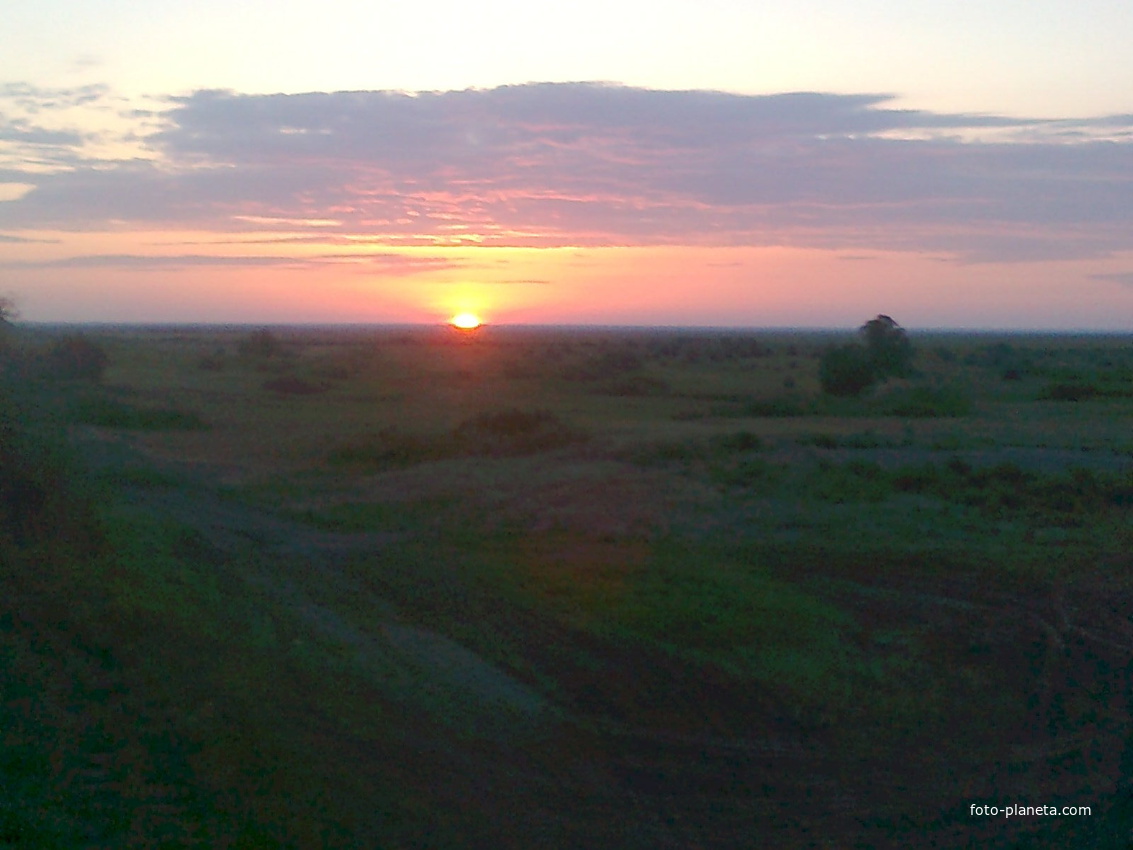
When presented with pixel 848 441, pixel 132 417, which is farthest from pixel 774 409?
pixel 132 417

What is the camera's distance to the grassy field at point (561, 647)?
27.5ft

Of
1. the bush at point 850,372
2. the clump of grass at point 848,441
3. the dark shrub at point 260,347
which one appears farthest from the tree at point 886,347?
the dark shrub at point 260,347

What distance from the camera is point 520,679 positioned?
11.6 metres

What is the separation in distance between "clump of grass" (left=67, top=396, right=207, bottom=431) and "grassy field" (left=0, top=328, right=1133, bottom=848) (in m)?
8.47

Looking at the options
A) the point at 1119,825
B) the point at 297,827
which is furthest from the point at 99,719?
the point at 1119,825

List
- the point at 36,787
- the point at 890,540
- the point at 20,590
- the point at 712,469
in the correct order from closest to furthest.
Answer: the point at 36,787
the point at 20,590
the point at 890,540
the point at 712,469

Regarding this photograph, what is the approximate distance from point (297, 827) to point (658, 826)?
265 cm

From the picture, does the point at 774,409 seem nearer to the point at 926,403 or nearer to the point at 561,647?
the point at 926,403

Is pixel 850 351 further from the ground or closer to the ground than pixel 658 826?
further from the ground

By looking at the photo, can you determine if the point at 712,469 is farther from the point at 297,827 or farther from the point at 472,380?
the point at 472,380

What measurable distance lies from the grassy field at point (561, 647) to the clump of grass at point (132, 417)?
8.47 m

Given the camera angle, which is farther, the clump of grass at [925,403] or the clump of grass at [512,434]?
the clump of grass at [925,403]

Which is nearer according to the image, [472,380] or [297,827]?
[297,827]

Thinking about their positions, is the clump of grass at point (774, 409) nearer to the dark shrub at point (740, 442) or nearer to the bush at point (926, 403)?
the bush at point (926, 403)
